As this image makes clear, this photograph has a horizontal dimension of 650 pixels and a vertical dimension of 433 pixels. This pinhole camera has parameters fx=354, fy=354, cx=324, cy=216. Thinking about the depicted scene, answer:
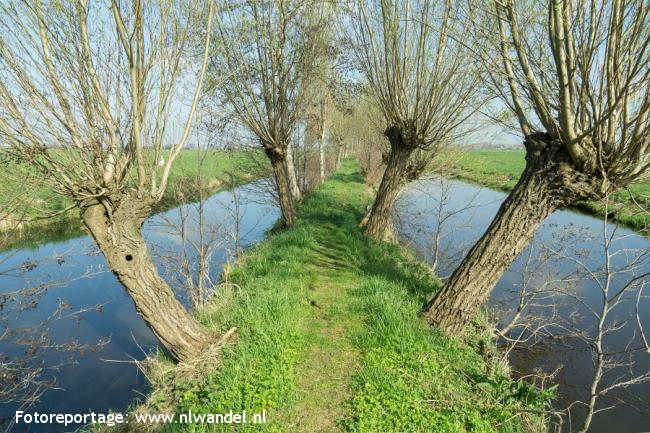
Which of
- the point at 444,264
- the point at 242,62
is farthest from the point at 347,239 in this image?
the point at 242,62

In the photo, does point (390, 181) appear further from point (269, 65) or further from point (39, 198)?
point (39, 198)

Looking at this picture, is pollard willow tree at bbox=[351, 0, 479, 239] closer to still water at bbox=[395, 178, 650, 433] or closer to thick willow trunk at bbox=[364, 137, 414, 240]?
thick willow trunk at bbox=[364, 137, 414, 240]

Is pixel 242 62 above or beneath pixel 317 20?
beneath

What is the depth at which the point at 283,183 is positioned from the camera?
9023 mm

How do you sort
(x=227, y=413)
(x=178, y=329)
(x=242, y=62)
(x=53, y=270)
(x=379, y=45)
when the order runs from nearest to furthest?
(x=227, y=413)
(x=178, y=329)
(x=379, y=45)
(x=242, y=62)
(x=53, y=270)

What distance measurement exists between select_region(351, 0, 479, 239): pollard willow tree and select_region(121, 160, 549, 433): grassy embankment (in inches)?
117

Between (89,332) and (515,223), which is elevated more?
(515,223)

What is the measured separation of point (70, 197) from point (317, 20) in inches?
287

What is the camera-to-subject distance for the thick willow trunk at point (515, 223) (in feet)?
11.4

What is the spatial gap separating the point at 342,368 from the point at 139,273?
2296mm

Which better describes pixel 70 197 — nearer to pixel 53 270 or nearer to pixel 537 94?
pixel 537 94

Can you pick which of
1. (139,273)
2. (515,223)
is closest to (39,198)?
(139,273)

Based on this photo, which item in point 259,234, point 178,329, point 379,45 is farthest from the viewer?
point 259,234

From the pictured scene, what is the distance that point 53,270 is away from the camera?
942cm
